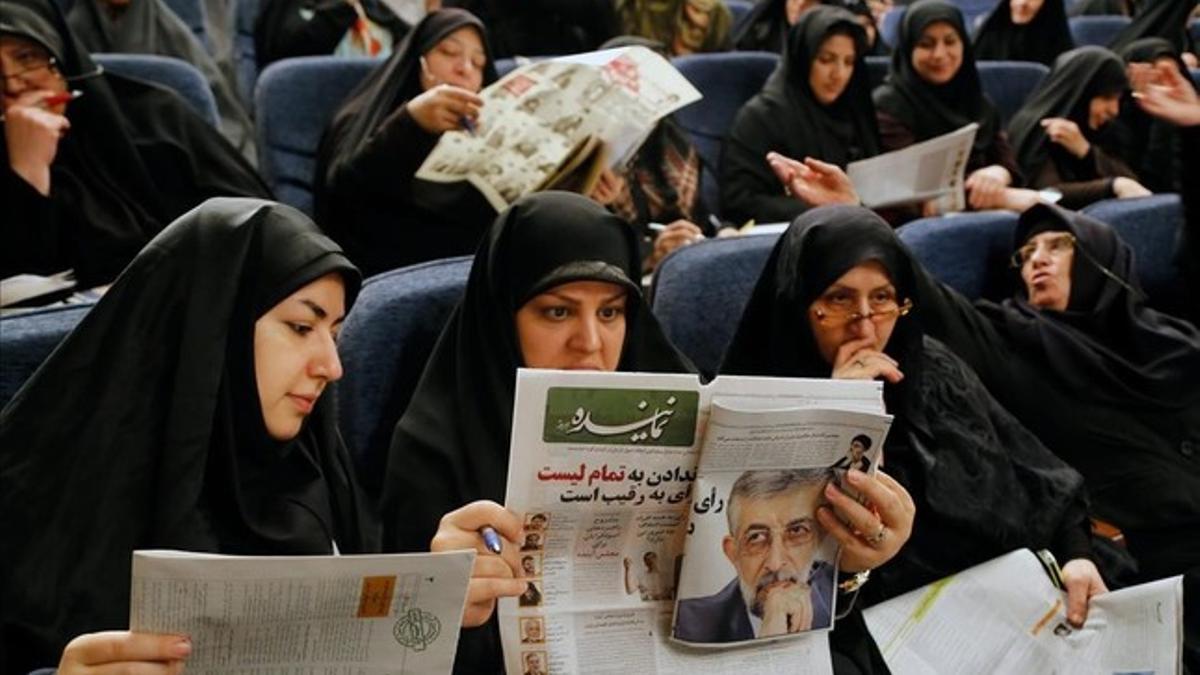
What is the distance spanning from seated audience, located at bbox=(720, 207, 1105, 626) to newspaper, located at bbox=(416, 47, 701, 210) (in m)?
0.49

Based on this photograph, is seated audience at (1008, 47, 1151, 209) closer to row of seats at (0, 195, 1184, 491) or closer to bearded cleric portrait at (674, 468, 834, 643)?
row of seats at (0, 195, 1184, 491)

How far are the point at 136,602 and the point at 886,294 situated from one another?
1.32m

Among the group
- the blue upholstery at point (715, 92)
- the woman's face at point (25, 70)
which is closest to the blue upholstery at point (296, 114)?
the woman's face at point (25, 70)

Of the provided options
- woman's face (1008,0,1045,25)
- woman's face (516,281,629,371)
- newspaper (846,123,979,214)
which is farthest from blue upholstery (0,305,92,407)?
woman's face (1008,0,1045,25)

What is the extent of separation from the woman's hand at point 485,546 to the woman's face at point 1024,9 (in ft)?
15.4

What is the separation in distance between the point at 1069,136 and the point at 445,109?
2315mm

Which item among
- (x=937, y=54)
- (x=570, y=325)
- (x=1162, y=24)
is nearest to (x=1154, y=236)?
(x=937, y=54)

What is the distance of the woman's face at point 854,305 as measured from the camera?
2182mm

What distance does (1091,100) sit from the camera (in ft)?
14.9

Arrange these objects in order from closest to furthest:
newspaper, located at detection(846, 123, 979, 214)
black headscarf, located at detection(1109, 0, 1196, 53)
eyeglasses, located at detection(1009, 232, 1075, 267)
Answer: eyeglasses, located at detection(1009, 232, 1075, 267) → newspaper, located at detection(846, 123, 979, 214) → black headscarf, located at detection(1109, 0, 1196, 53)

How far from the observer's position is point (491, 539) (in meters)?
1.47

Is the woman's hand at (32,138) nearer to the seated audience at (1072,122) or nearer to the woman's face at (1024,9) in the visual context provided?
the seated audience at (1072,122)

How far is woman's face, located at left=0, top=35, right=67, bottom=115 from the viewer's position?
270cm

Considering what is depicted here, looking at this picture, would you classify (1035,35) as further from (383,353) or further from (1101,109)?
(383,353)
